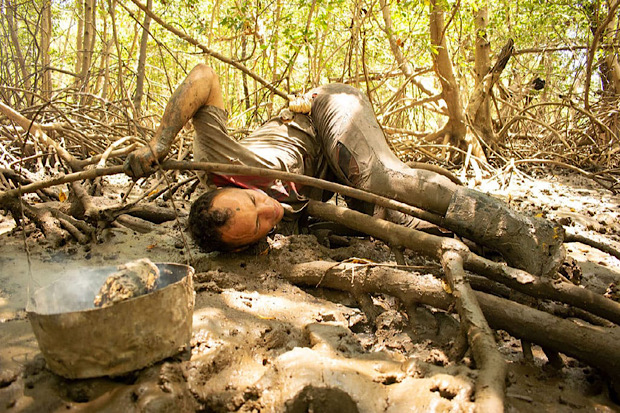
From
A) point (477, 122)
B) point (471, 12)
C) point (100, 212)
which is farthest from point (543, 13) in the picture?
point (100, 212)

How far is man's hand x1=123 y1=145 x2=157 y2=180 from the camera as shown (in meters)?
2.13

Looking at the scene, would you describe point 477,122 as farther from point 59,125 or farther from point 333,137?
point 59,125

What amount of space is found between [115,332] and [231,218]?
1080 mm

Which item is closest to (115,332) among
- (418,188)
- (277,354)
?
(277,354)

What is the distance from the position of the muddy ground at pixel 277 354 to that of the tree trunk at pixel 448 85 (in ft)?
9.92

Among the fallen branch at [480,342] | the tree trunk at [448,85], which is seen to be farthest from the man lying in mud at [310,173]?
the tree trunk at [448,85]

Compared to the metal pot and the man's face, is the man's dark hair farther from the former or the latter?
the metal pot

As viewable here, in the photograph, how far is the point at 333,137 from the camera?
2.97 metres

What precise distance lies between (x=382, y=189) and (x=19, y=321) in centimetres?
194

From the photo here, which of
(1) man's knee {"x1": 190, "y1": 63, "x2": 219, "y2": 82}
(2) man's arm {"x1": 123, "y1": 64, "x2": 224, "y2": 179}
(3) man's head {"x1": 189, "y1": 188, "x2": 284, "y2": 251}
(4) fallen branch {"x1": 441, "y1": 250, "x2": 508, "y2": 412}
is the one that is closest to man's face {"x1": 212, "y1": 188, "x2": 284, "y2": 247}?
(3) man's head {"x1": 189, "y1": 188, "x2": 284, "y2": 251}

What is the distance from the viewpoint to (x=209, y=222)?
2.36m

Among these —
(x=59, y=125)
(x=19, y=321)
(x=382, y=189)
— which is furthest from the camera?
(x=59, y=125)

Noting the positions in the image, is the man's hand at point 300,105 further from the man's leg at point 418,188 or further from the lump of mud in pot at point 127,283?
the lump of mud in pot at point 127,283

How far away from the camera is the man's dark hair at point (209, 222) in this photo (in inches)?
92.2
